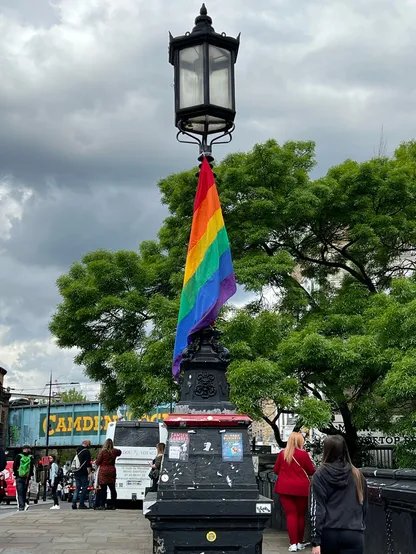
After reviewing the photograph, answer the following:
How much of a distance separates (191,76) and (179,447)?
13.1 feet

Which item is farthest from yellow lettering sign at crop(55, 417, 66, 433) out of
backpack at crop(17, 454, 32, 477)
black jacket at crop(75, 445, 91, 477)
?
backpack at crop(17, 454, 32, 477)

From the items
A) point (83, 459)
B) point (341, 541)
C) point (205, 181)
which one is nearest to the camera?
point (341, 541)

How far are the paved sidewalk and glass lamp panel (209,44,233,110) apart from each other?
5.61 meters

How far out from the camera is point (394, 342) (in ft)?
49.8

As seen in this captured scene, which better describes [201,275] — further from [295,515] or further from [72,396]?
[72,396]

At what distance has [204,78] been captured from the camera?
311 inches

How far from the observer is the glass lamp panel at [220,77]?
7.99m

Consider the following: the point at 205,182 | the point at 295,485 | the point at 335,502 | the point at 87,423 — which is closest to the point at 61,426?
the point at 87,423

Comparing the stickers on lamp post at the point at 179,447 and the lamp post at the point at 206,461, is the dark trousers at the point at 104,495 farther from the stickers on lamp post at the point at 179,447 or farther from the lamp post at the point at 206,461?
the stickers on lamp post at the point at 179,447

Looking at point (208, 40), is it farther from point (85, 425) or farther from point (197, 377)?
point (85, 425)

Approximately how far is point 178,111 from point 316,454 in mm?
15221

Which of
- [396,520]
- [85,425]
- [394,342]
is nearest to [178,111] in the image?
[396,520]

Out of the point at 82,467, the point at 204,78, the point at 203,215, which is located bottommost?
the point at 82,467

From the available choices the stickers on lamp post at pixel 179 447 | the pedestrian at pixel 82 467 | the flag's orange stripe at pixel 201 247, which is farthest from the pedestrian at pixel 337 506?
the pedestrian at pixel 82 467
